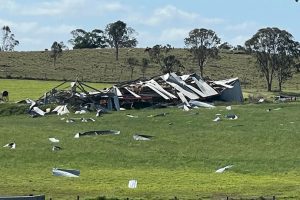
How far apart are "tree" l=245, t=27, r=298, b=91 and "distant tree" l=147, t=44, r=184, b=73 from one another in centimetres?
1533

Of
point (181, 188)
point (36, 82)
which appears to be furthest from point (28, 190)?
point (36, 82)

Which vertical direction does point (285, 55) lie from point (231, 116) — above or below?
above

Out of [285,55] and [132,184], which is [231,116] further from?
[285,55]

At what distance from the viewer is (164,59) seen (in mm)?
135125

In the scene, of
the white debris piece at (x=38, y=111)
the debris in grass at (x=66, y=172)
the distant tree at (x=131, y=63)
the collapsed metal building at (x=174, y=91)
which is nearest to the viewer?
the debris in grass at (x=66, y=172)

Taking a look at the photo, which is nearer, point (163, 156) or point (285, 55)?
point (163, 156)

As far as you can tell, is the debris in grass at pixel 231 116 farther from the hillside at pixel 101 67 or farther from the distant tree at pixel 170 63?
the distant tree at pixel 170 63

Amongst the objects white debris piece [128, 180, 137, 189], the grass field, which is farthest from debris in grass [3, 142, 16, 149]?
white debris piece [128, 180, 137, 189]

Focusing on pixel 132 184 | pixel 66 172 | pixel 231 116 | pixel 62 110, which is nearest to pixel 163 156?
pixel 66 172

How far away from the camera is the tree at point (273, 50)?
118 meters

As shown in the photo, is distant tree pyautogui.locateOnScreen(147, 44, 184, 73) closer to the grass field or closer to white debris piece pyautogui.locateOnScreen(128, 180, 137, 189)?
the grass field

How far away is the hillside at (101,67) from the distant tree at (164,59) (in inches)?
91.7

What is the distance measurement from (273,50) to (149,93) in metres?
45.5

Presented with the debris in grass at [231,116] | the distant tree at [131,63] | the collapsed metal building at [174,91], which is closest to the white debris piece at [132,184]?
the debris in grass at [231,116]
